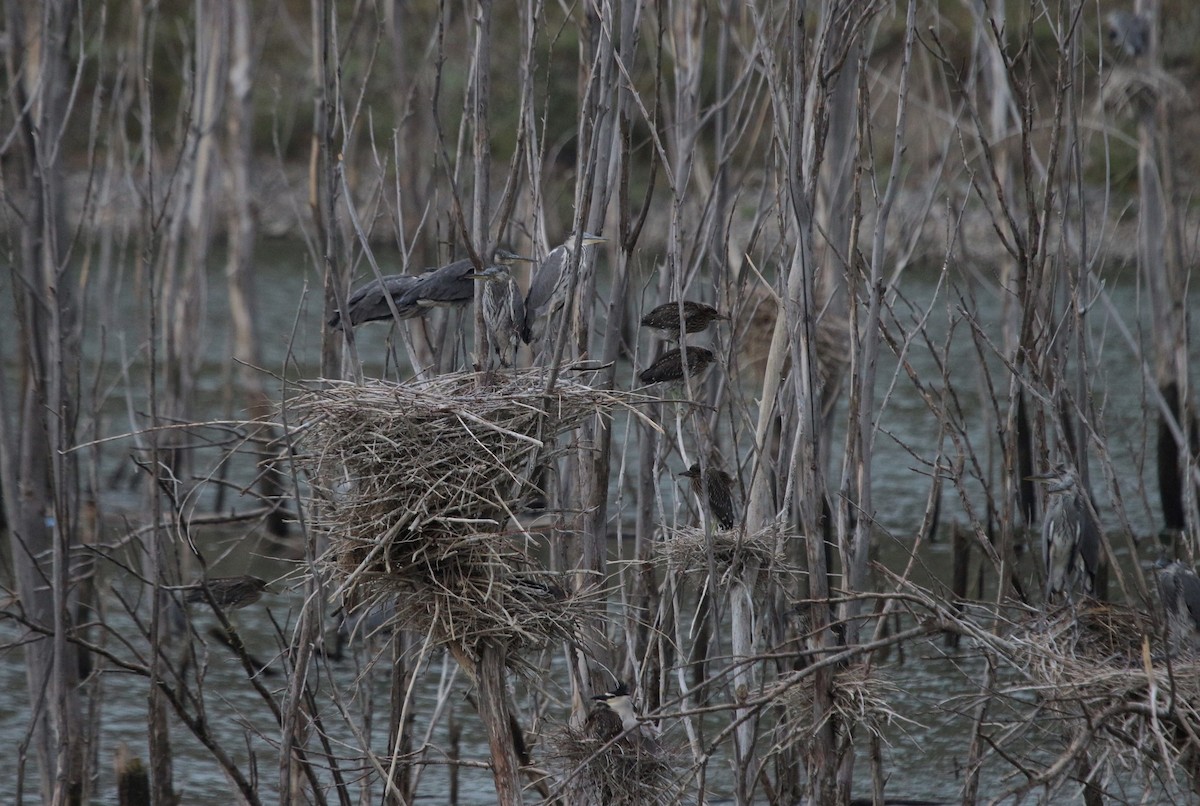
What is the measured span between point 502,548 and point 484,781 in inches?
132

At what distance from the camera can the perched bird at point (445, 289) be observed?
425cm

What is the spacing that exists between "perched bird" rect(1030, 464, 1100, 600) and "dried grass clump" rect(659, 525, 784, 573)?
984mm

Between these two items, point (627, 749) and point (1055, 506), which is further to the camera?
point (1055, 506)

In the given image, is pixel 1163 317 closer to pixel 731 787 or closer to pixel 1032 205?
pixel 731 787

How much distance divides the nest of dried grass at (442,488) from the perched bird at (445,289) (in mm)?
625

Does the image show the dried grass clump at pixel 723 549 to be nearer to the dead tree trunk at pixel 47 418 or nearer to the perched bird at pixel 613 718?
the perched bird at pixel 613 718

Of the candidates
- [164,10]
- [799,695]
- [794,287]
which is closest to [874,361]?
[794,287]

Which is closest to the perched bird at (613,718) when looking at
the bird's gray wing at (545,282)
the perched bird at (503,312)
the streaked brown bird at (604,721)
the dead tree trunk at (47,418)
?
the streaked brown bird at (604,721)

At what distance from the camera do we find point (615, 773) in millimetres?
4012

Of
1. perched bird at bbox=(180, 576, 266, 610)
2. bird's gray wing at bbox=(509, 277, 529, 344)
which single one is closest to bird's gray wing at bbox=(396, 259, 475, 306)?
bird's gray wing at bbox=(509, 277, 529, 344)

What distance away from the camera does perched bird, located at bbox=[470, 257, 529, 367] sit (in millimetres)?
4230

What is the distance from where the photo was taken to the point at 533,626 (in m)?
3.69

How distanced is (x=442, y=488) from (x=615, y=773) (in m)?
1.15

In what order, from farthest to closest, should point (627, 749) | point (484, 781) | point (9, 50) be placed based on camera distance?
point (484, 781), point (9, 50), point (627, 749)
